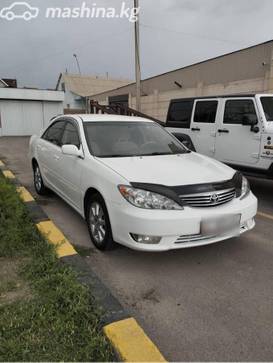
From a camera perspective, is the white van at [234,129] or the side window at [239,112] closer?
the white van at [234,129]

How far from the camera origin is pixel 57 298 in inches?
107

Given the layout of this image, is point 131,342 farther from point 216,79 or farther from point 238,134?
point 216,79

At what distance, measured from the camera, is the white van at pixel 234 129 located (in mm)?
5910

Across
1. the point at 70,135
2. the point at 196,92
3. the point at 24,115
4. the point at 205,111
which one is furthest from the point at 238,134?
the point at 24,115

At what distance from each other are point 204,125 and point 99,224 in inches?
167

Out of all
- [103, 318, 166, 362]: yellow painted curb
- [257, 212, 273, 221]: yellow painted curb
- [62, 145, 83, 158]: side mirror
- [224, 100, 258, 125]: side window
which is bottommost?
[257, 212, 273, 221]: yellow painted curb

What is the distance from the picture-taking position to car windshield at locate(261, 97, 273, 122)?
5983mm

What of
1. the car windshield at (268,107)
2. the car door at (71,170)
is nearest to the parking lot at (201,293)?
the car door at (71,170)

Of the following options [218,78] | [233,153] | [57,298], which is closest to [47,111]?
[218,78]

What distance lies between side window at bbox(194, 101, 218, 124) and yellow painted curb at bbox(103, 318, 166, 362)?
212 inches

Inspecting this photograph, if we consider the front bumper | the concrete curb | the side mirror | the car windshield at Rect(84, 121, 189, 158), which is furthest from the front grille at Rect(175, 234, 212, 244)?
the side mirror

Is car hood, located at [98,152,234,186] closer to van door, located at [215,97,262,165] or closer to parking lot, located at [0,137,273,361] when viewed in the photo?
parking lot, located at [0,137,273,361]

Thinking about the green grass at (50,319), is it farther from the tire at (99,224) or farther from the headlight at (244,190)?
the headlight at (244,190)

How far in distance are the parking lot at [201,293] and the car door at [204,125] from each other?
2.83m
